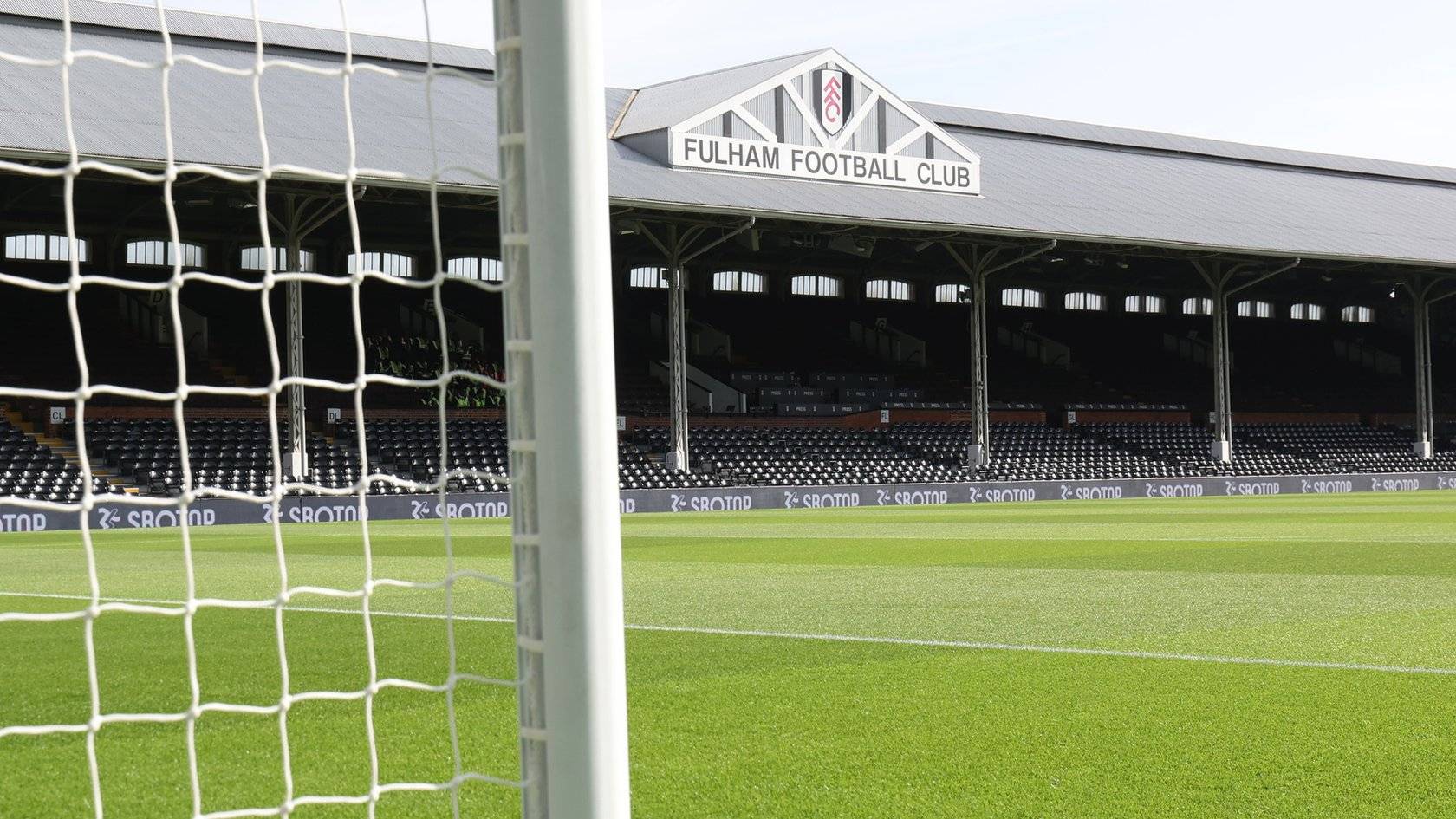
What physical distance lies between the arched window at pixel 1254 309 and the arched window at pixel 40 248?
38171mm

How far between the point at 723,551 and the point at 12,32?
75.4ft

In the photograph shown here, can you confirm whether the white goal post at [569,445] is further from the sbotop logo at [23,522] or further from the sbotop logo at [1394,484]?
the sbotop logo at [1394,484]

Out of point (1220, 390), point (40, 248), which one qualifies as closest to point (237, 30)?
point (40, 248)

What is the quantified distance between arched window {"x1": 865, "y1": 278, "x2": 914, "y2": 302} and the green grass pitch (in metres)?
37.3

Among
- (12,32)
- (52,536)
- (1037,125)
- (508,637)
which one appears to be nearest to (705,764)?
(508,637)

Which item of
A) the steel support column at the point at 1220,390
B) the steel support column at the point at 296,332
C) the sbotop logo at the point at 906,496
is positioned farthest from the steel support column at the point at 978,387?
the steel support column at the point at 296,332

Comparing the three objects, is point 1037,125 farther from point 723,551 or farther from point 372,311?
point 723,551

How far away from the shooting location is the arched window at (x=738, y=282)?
46.3 meters

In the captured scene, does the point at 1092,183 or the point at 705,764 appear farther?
the point at 1092,183

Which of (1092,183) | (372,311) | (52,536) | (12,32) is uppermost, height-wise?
(12,32)

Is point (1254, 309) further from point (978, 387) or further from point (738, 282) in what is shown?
point (978, 387)

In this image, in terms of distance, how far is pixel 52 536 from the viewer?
20719 mm

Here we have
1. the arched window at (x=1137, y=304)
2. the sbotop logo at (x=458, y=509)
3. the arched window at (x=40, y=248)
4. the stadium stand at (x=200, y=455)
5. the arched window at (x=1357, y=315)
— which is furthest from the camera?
the arched window at (x=1357, y=315)

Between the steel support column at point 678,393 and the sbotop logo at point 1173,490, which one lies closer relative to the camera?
the steel support column at point 678,393
